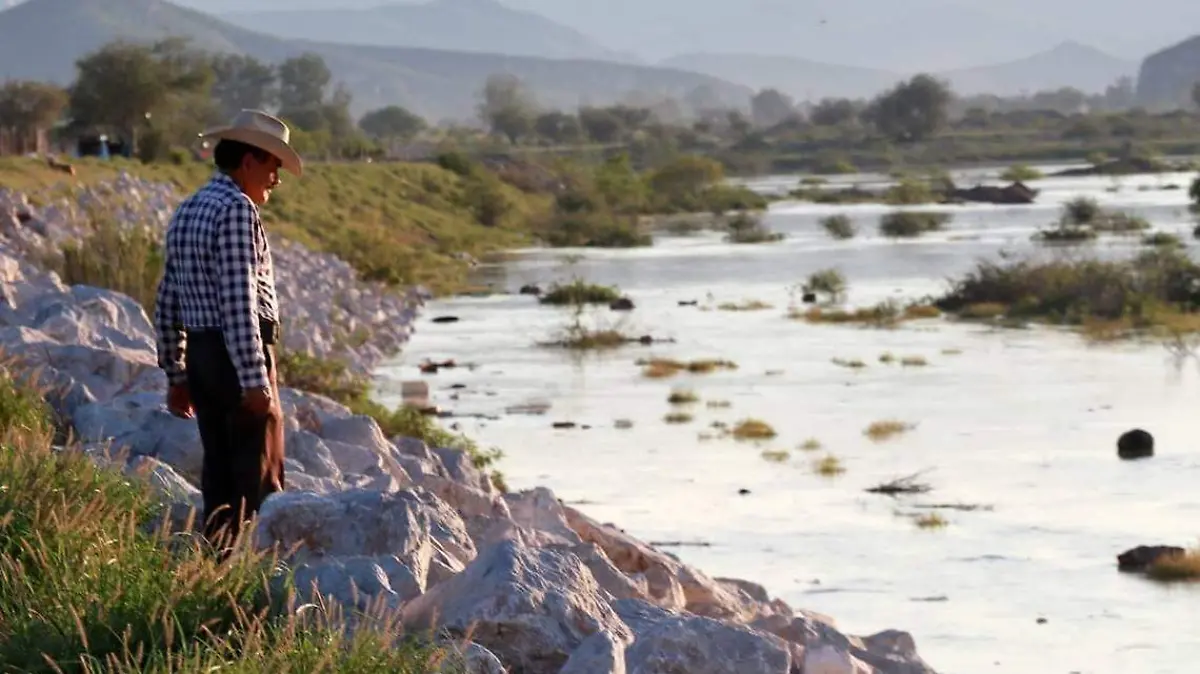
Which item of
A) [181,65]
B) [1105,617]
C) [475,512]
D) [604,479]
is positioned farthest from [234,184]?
[181,65]

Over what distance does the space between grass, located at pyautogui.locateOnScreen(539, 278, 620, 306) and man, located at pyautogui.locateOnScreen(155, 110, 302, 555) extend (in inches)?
1016

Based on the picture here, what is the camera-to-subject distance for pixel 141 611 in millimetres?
5305

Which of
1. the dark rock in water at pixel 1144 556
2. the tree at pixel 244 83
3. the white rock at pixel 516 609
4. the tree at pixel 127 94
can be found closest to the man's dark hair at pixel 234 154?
the white rock at pixel 516 609

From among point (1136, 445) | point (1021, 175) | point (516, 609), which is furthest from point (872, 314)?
point (1021, 175)

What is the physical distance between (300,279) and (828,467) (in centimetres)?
1229

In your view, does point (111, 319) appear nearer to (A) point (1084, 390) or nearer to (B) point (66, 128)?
(A) point (1084, 390)

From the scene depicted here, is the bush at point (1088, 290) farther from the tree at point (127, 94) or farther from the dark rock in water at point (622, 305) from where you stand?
the tree at point (127, 94)

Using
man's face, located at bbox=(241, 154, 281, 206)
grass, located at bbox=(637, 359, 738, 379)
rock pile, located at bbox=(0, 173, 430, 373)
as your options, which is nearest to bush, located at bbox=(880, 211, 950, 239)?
rock pile, located at bbox=(0, 173, 430, 373)

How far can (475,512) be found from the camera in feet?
31.1

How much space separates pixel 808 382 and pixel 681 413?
3.31 metres

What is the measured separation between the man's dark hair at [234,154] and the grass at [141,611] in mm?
1240

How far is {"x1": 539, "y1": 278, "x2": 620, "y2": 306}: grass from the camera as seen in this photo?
33.6m

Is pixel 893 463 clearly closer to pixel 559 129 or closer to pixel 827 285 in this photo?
pixel 827 285

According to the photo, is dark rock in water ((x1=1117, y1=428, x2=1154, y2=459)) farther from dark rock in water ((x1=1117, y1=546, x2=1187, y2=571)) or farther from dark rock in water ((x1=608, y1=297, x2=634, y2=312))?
dark rock in water ((x1=608, y1=297, x2=634, y2=312))
